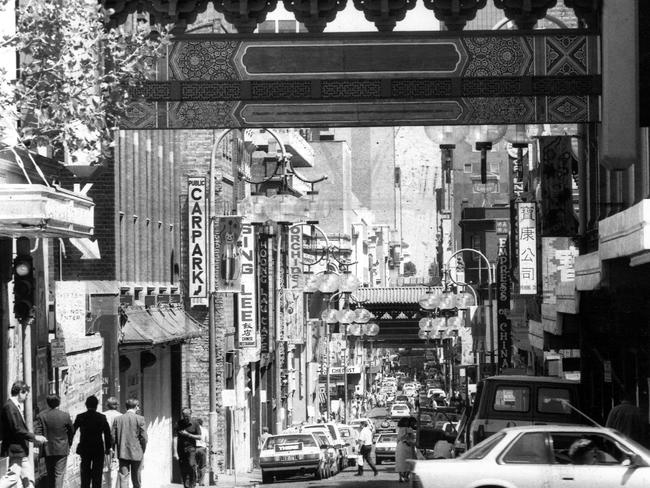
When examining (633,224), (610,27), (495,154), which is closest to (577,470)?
(633,224)

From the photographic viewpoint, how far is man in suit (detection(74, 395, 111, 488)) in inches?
875

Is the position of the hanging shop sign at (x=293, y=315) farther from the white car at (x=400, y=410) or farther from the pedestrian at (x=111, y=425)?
the pedestrian at (x=111, y=425)

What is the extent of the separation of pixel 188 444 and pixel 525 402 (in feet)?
24.9

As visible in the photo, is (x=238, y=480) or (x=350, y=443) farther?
(x=350, y=443)

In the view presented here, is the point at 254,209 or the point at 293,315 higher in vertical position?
the point at 254,209

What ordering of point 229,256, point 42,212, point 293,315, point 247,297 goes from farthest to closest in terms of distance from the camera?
point 293,315, point 247,297, point 229,256, point 42,212

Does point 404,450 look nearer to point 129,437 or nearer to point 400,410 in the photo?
point 129,437

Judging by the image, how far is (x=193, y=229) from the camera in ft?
136

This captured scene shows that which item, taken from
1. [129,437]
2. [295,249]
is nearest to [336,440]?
[295,249]

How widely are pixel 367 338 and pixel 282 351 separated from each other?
70169 millimetres

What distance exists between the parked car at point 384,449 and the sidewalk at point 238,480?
5016 millimetres

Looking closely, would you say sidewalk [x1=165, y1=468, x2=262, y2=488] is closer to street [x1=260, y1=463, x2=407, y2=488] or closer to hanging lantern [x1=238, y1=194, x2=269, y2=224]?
street [x1=260, y1=463, x2=407, y2=488]

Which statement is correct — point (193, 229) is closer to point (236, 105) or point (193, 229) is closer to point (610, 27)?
point (236, 105)

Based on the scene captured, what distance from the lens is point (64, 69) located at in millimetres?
15961
